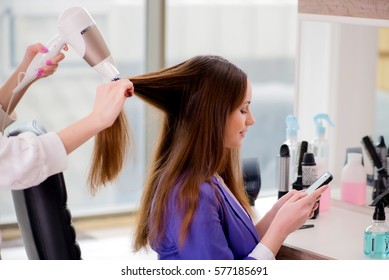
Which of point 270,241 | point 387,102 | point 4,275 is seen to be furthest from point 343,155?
point 4,275

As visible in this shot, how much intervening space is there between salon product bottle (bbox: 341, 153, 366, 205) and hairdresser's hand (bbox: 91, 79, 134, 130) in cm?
108

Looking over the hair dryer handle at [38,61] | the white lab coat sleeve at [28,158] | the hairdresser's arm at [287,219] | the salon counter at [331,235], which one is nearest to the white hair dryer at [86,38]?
the hair dryer handle at [38,61]

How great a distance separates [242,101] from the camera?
5.59 ft

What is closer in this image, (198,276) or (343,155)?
(198,276)

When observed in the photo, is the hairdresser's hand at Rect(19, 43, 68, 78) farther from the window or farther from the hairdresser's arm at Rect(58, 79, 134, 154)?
the window

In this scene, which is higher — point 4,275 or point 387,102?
point 387,102

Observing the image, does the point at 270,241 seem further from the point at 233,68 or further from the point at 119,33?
the point at 119,33

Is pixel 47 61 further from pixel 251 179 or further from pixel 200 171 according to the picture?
pixel 251 179

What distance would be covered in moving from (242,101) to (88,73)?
2.22m

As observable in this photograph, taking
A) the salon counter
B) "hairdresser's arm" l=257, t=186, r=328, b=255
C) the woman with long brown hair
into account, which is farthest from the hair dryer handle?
the salon counter

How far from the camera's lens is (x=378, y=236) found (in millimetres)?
1778

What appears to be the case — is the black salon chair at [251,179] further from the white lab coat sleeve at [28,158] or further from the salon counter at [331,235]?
the white lab coat sleeve at [28,158]

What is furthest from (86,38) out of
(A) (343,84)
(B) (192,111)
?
(A) (343,84)

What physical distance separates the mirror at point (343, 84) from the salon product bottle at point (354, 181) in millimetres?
84
